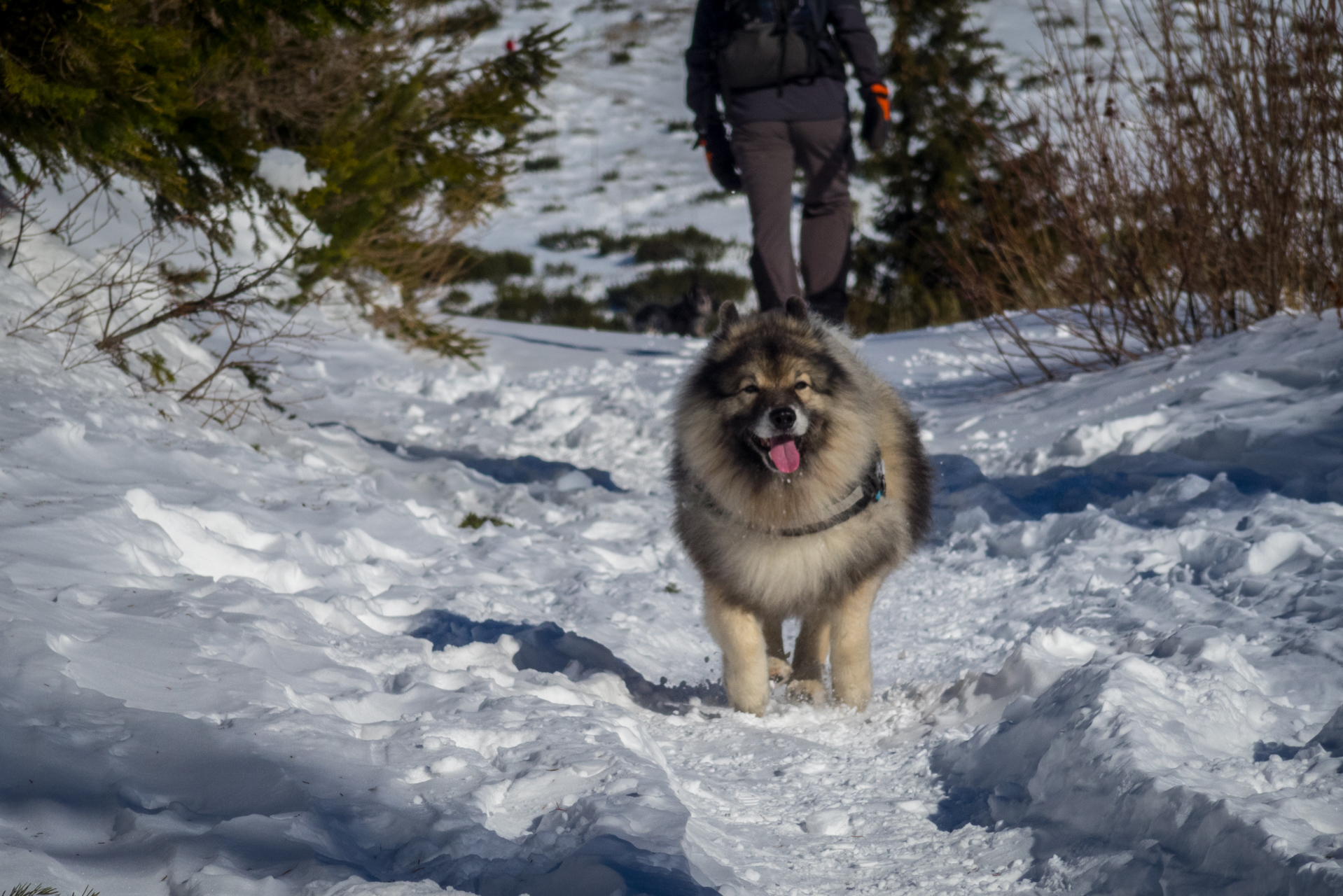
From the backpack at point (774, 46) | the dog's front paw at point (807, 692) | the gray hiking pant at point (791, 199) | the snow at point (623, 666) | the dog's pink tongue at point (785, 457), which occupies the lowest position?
the dog's front paw at point (807, 692)

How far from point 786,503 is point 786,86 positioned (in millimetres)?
2392

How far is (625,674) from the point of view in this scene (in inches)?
139

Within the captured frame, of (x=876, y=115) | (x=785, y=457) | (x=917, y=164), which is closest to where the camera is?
(x=785, y=457)

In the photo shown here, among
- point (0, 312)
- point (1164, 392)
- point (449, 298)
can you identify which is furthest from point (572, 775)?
point (449, 298)

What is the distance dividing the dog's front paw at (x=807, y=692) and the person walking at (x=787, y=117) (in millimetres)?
1967

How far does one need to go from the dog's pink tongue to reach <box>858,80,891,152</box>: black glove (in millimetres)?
2275

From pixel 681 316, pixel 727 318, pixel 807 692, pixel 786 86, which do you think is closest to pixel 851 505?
pixel 807 692

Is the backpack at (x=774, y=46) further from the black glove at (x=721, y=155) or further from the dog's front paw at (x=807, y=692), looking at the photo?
the dog's front paw at (x=807, y=692)

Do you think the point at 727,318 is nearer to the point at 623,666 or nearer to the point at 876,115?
the point at 623,666

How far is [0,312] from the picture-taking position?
4.44 m

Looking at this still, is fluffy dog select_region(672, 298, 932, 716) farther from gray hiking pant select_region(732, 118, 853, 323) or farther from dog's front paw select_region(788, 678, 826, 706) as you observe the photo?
gray hiking pant select_region(732, 118, 853, 323)

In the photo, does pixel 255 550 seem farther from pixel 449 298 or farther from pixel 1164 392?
pixel 449 298

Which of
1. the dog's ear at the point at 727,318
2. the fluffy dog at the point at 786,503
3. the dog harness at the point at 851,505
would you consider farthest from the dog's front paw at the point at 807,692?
the dog's ear at the point at 727,318

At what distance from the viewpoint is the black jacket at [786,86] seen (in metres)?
4.61
